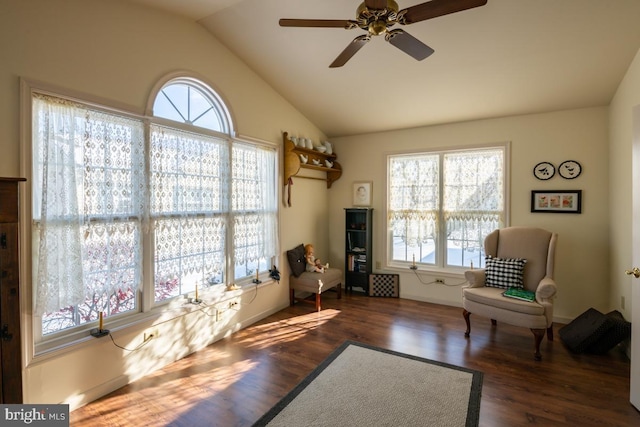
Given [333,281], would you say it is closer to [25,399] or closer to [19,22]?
[25,399]

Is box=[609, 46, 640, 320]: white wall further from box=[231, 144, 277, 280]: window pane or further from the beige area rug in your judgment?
box=[231, 144, 277, 280]: window pane

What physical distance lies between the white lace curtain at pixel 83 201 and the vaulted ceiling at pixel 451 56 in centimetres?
117

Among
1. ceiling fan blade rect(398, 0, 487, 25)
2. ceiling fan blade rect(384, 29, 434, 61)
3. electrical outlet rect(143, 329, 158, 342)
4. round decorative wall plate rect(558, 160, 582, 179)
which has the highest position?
ceiling fan blade rect(398, 0, 487, 25)

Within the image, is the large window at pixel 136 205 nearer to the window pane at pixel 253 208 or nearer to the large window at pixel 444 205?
the window pane at pixel 253 208

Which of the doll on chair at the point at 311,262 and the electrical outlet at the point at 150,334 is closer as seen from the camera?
the electrical outlet at the point at 150,334

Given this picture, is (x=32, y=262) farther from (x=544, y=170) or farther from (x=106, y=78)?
(x=544, y=170)

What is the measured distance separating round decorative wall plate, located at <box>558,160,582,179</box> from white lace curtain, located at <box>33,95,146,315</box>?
14.6 feet

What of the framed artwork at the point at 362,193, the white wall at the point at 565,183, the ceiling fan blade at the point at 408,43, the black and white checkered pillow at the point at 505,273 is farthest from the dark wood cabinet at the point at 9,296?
the white wall at the point at 565,183

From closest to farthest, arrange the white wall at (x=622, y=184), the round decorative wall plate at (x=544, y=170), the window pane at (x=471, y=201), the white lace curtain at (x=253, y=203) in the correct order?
the white wall at (x=622, y=184) → the white lace curtain at (x=253, y=203) → the round decorative wall plate at (x=544, y=170) → the window pane at (x=471, y=201)

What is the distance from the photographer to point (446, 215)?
172 inches

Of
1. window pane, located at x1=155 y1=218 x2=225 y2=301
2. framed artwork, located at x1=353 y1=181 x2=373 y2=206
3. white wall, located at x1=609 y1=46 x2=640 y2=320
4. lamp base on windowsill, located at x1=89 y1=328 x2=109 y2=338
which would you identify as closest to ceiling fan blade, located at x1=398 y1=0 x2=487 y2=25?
white wall, located at x1=609 y1=46 x2=640 y2=320

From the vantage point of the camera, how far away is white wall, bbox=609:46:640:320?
8.89ft

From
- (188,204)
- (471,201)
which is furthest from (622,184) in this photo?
(188,204)

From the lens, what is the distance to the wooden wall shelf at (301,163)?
404cm
